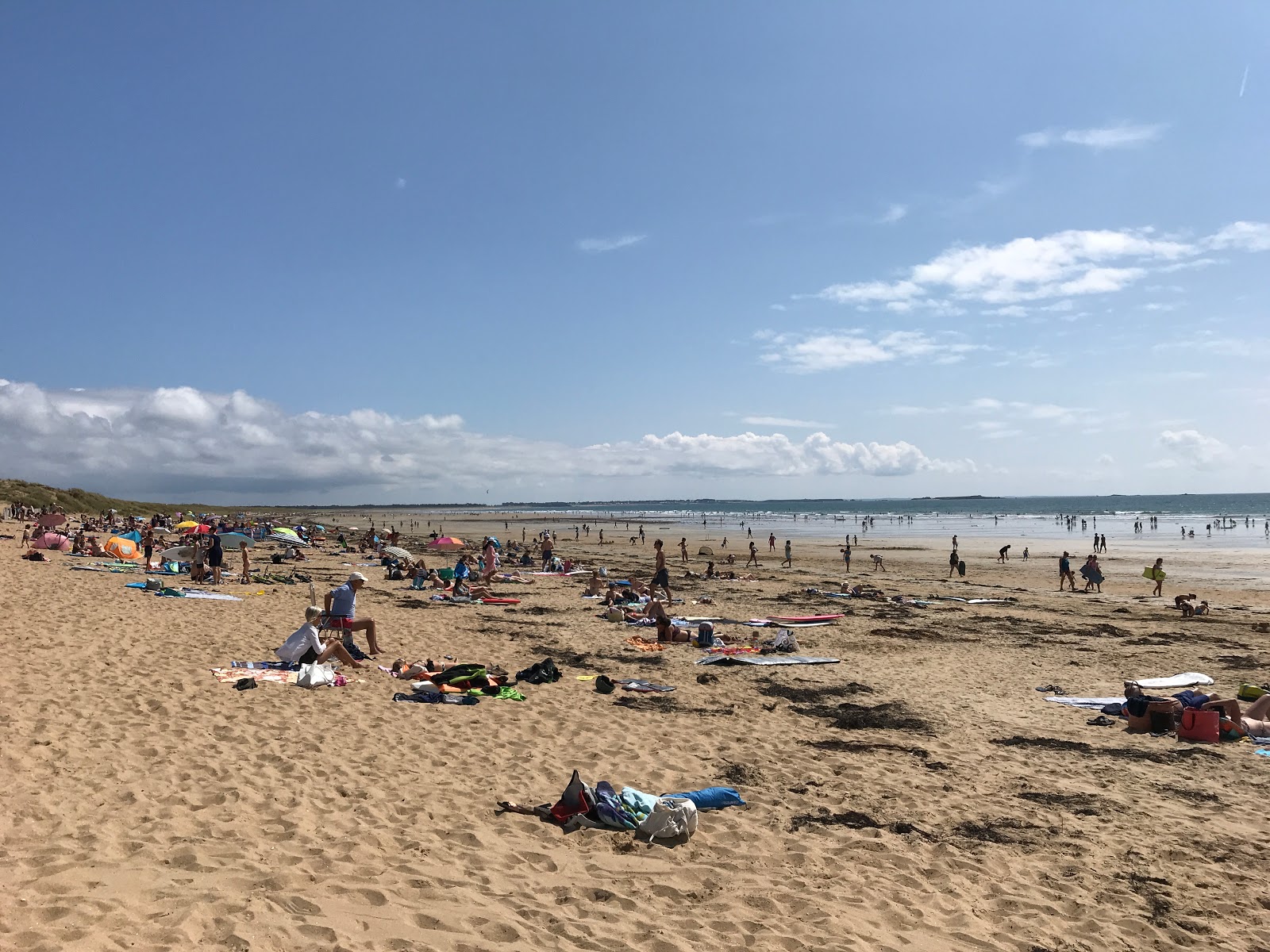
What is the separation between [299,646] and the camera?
10844 mm

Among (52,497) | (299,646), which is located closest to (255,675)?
(299,646)

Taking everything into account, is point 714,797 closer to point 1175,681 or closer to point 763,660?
point 763,660

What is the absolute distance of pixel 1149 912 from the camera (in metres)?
5.09

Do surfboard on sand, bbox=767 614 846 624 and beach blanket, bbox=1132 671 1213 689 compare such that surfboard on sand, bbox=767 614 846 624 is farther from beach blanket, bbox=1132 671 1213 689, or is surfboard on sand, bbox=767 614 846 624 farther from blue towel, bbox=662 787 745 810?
blue towel, bbox=662 787 745 810

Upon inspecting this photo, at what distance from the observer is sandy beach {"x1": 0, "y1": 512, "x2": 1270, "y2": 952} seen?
15.3 feet

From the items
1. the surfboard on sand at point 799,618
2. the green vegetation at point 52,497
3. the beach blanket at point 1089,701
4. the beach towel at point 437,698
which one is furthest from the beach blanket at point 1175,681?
the green vegetation at point 52,497

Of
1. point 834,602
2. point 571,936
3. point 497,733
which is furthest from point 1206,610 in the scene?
point 571,936

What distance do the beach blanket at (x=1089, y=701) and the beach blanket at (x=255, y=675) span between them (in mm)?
10992

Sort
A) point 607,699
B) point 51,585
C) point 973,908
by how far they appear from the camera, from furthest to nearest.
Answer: point 51,585 < point 607,699 < point 973,908

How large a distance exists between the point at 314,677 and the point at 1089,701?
1104cm

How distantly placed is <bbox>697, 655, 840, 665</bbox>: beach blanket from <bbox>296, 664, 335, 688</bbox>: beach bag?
6165 millimetres

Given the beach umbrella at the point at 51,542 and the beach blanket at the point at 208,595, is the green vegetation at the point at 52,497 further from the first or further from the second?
the beach blanket at the point at 208,595

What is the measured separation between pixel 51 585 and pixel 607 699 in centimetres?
1467

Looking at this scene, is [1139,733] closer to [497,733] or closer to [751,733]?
[751,733]
